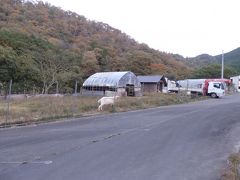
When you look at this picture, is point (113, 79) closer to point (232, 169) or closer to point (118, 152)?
point (118, 152)

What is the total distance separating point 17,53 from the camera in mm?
62750

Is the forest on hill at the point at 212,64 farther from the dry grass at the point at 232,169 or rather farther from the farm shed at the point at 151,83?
the dry grass at the point at 232,169

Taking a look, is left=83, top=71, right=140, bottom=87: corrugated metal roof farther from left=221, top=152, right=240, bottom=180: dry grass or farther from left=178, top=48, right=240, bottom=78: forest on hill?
left=178, top=48, right=240, bottom=78: forest on hill

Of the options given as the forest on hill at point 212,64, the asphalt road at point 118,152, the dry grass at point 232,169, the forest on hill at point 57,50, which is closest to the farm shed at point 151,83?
the forest on hill at point 57,50

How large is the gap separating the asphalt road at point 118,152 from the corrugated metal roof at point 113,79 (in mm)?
38579

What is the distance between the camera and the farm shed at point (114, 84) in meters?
58.8

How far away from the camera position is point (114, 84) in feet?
193

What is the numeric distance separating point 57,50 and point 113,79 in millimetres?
19707

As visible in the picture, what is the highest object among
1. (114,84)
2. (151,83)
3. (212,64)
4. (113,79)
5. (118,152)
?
(212,64)

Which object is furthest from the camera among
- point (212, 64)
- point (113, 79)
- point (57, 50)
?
point (212, 64)

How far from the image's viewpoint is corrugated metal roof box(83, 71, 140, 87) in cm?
5912

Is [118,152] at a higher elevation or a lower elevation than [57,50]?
lower

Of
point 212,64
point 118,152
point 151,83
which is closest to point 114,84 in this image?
point 151,83

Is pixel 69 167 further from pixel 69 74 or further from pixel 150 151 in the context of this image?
pixel 69 74
